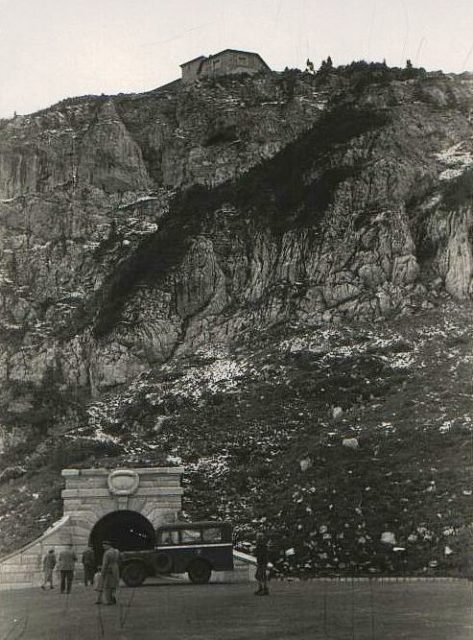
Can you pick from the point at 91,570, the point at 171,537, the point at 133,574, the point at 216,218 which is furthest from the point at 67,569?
the point at 216,218

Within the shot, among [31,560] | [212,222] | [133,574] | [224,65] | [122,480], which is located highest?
[224,65]

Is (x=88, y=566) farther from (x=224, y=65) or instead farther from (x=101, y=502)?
(x=224, y=65)

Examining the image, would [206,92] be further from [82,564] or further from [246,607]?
[246,607]

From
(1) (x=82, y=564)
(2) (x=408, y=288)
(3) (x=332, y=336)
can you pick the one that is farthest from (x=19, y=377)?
(1) (x=82, y=564)

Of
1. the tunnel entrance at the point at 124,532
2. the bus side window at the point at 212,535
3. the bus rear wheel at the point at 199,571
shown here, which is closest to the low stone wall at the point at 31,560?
the tunnel entrance at the point at 124,532

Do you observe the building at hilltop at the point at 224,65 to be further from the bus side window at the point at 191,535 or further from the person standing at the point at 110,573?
the person standing at the point at 110,573

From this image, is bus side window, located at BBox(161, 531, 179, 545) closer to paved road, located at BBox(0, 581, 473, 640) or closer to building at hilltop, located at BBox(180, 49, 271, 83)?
paved road, located at BBox(0, 581, 473, 640)
